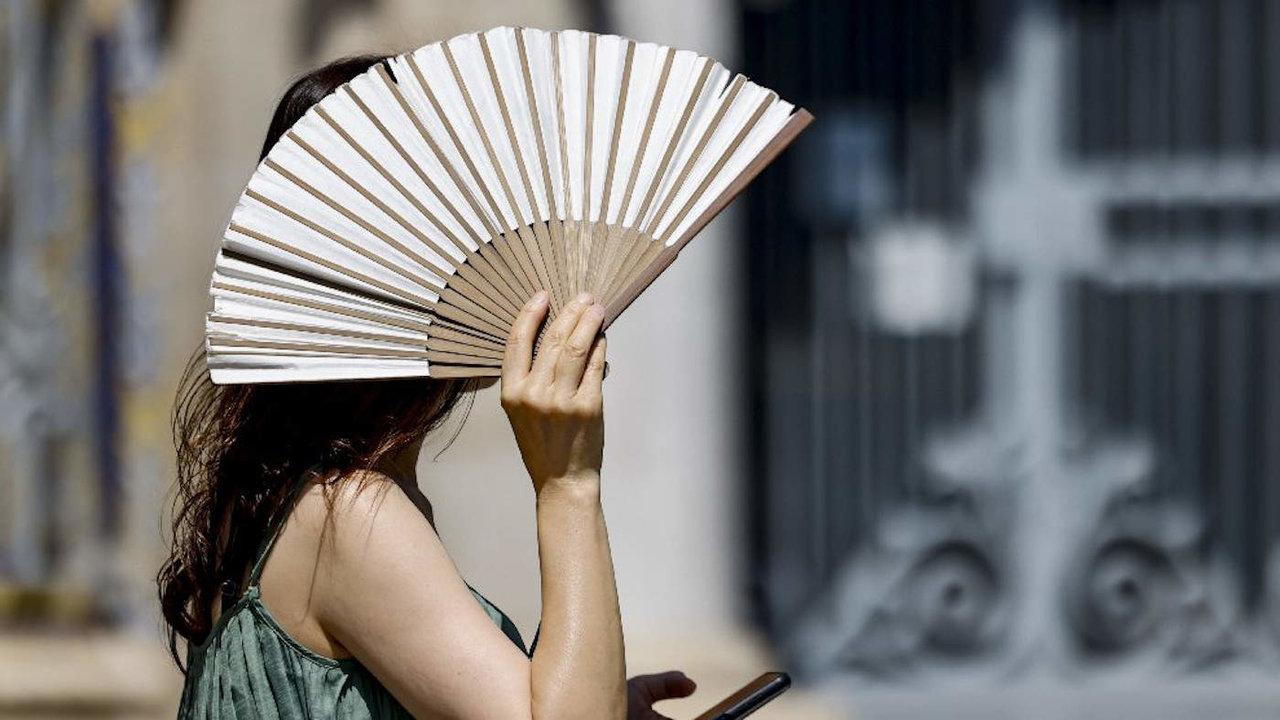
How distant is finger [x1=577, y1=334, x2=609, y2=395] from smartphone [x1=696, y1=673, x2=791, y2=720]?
1.41 feet

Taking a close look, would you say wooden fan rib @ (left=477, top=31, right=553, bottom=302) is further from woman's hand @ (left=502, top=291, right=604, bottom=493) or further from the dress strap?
the dress strap

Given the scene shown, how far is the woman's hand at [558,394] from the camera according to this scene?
196 centimetres

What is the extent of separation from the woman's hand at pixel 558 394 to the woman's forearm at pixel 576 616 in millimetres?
25

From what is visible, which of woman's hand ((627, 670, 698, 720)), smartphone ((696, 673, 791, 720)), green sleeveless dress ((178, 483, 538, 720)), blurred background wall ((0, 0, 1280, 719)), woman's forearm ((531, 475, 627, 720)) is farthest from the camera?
blurred background wall ((0, 0, 1280, 719))

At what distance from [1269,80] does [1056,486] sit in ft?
4.39

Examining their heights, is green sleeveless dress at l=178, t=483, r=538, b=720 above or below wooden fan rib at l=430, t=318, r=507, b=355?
below

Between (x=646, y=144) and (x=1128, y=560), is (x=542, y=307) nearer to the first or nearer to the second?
(x=646, y=144)

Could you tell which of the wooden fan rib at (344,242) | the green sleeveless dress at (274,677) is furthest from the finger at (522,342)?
the green sleeveless dress at (274,677)

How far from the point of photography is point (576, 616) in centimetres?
193

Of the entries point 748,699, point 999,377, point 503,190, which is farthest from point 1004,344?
point 503,190

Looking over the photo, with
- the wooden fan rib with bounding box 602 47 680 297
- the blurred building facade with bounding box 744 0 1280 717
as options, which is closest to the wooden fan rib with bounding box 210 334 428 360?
the wooden fan rib with bounding box 602 47 680 297

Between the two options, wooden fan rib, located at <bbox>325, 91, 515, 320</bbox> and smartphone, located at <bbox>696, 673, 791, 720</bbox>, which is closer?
wooden fan rib, located at <bbox>325, 91, 515, 320</bbox>

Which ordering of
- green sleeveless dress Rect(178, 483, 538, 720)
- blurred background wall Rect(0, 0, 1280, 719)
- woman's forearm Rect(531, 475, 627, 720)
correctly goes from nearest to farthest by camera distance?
woman's forearm Rect(531, 475, 627, 720) → green sleeveless dress Rect(178, 483, 538, 720) → blurred background wall Rect(0, 0, 1280, 719)

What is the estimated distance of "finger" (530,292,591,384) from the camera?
197 centimetres
